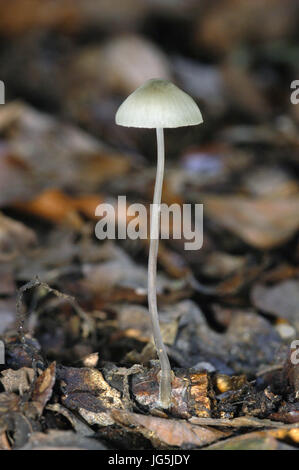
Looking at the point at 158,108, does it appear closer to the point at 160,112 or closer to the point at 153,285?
the point at 160,112

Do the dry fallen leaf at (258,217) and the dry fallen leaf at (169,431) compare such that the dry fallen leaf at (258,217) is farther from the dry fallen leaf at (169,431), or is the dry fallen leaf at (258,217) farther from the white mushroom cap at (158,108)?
the dry fallen leaf at (169,431)

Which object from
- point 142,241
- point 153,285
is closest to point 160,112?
point 153,285

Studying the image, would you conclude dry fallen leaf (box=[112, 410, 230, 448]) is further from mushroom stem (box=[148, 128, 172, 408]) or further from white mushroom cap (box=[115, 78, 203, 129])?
white mushroom cap (box=[115, 78, 203, 129])

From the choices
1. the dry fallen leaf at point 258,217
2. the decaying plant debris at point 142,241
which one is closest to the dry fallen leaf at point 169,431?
the decaying plant debris at point 142,241

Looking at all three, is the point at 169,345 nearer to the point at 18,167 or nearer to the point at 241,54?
the point at 18,167

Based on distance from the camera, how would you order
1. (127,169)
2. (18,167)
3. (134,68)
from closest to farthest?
(18,167)
(127,169)
(134,68)

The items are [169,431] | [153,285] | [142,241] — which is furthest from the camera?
[142,241]
